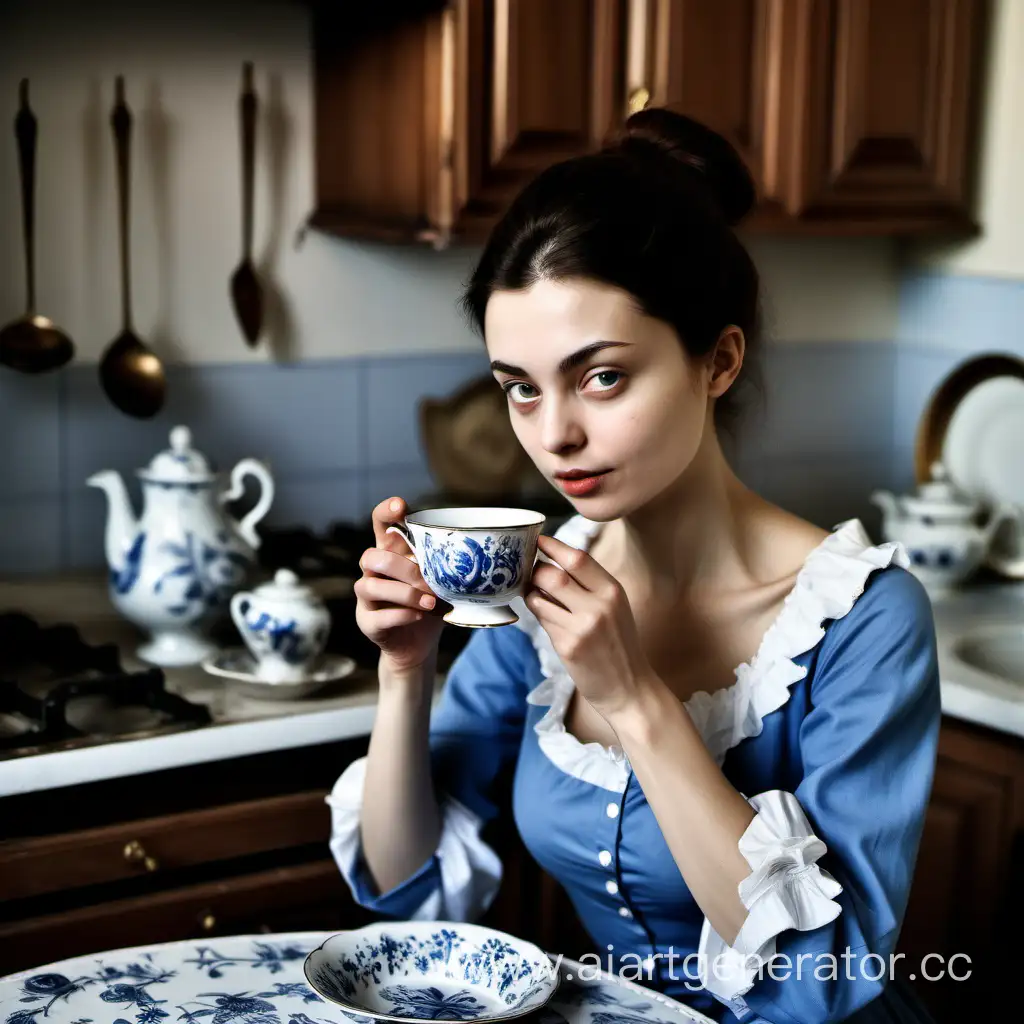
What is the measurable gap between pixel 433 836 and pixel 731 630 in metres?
0.36

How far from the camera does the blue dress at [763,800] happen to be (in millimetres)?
1111

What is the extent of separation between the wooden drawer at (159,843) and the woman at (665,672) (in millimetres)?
254

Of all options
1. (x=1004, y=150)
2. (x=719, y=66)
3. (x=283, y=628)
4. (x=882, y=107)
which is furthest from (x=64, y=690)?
(x=1004, y=150)

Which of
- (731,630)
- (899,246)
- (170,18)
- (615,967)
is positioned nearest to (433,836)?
(615,967)

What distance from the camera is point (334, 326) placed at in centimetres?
231

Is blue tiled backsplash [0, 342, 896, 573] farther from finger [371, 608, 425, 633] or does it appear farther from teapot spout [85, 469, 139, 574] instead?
finger [371, 608, 425, 633]

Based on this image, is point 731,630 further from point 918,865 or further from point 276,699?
point 918,865

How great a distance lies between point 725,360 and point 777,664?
278 millimetres

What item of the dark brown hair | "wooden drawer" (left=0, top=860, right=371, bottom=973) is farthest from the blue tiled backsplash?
the dark brown hair

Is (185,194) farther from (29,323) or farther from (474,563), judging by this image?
(474,563)

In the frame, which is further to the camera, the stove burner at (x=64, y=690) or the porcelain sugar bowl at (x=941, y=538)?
the porcelain sugar bowl at (x=941, y=538)

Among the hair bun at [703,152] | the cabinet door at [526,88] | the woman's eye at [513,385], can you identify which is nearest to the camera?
the woman's eye at [513,385]

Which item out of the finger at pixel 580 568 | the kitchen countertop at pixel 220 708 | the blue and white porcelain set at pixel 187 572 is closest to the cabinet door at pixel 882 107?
the kitchen countertop at pixel 220 708

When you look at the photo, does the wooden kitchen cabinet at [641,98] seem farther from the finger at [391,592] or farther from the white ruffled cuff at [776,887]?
the white ruffled cuff at [776,887]
